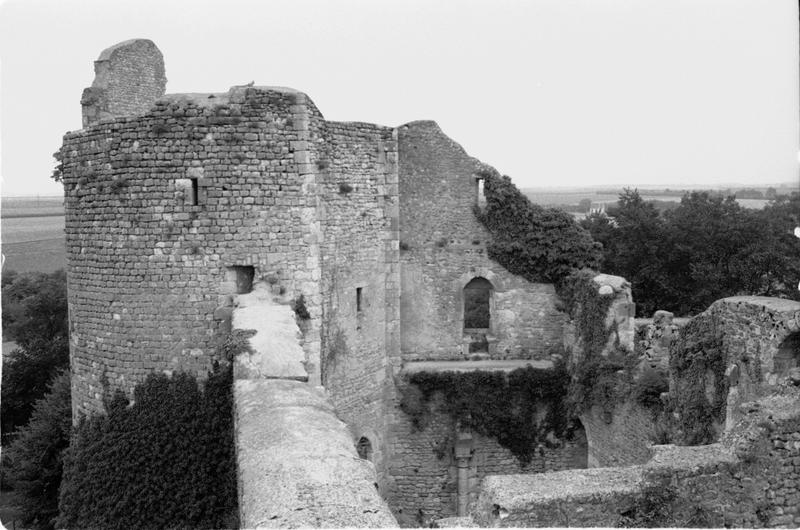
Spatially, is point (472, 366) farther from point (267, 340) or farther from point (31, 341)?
point (31, 341)

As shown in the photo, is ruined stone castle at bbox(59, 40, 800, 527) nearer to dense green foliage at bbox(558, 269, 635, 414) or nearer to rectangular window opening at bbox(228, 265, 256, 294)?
rectangular window opening at bbox(228, 265, 256, 294)

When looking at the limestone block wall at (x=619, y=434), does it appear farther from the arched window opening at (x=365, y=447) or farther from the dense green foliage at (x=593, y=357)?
the arched window opening at (x=365, y=447)

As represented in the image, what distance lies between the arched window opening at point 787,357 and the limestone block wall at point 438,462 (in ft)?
20.4

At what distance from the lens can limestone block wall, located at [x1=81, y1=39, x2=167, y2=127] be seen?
46.3 feet

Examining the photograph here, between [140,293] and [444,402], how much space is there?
678 centimetres

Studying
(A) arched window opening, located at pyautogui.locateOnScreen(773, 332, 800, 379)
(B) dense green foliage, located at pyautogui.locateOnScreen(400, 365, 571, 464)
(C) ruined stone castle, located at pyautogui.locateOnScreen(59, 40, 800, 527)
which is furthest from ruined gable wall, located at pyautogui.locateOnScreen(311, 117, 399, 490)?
(A) arched window opening, located at pyautogui.locateOnScreen(773, 332, 800, 379)

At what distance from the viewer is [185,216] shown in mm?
10977

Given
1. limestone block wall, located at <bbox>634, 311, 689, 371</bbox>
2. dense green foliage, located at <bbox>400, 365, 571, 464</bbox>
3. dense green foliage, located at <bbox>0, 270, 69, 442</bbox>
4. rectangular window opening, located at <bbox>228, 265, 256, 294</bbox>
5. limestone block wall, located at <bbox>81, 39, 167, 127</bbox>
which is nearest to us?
rectangular window opening, located at <bbox>228, 265, 256, 294</bbox>

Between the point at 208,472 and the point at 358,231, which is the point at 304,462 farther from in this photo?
the point at 358,231

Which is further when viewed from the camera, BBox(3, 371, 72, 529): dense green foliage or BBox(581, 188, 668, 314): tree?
BBox(581, 188, 668, 314): tree

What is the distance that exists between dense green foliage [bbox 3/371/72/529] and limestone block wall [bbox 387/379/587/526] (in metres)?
7.21

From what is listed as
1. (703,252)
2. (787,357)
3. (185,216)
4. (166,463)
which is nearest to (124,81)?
(185,216)

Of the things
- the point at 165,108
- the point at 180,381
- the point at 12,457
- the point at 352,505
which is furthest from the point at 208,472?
the point at 12,457

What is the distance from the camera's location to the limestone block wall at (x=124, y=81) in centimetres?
1412
